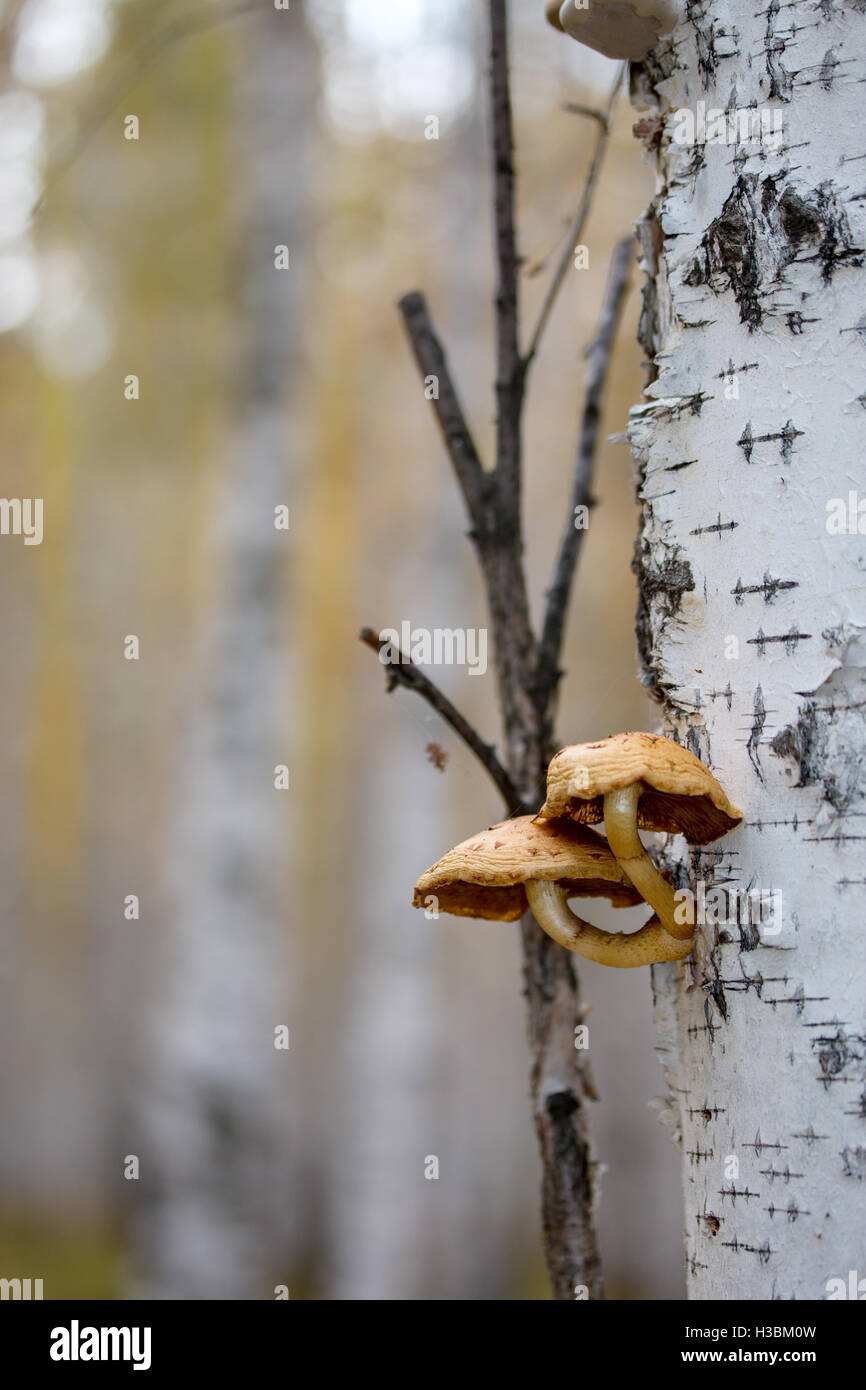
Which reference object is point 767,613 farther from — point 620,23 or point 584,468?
point 584,468

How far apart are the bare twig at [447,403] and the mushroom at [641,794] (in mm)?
931

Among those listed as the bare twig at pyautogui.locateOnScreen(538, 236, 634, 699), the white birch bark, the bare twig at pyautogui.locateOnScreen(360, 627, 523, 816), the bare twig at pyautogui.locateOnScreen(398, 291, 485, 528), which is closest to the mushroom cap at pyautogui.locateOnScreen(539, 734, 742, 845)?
the bare twig at pyautogui.locateOnScreen(360, 627, 523, 816)

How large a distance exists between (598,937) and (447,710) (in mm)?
622

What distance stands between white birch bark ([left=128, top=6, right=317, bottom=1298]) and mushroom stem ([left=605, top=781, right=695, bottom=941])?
421 cm

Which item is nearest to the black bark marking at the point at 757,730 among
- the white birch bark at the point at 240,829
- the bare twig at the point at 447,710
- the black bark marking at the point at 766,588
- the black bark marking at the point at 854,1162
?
the black bark marking at the point at 766,588

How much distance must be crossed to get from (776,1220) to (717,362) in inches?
42.4

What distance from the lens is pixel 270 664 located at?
224 inches

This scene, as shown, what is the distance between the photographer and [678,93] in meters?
1.47

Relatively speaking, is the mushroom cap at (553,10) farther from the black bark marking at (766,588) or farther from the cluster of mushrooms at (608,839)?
the cluster of mushrooms at (608,839)

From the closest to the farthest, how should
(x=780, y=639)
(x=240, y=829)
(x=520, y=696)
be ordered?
(x=780, y=639) → (x=520, y=696) → (x=240, y=829)

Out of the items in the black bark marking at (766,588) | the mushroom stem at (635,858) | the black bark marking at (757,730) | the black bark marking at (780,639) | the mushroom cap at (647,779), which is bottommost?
the mushroom stem at (635,858)

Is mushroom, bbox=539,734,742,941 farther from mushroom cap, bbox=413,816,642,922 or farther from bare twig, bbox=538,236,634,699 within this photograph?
bare twig, bbox=538,236,634,699

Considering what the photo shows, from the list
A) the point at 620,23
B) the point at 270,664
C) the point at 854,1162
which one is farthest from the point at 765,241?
the point at 270,664

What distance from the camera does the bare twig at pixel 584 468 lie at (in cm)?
207
